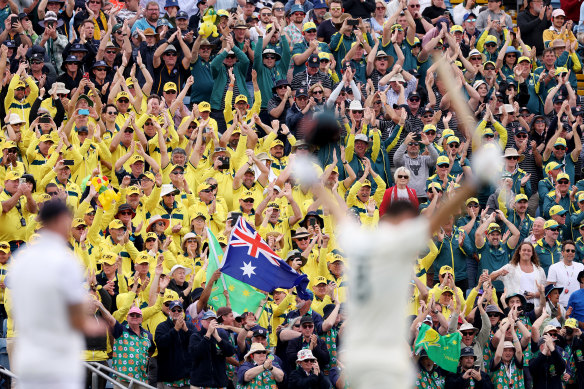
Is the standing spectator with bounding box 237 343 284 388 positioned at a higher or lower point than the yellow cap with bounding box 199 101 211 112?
lower

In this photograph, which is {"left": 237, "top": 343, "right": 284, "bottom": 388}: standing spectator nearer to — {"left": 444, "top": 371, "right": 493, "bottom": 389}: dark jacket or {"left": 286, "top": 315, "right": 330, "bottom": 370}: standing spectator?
{"left": 286, "top": 315, "right": 330, "bottom": 370}: standing spectator

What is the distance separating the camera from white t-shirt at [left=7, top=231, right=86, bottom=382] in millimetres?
7508

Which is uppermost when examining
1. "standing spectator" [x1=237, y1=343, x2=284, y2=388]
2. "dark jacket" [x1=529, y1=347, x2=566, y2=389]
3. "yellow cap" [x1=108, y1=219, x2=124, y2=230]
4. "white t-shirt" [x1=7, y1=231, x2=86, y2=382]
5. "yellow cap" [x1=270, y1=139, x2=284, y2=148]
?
"yellow cap" [x1=270, y1=139, x2=284, y2=148]

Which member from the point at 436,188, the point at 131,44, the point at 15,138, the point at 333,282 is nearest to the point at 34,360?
the point at 333,282

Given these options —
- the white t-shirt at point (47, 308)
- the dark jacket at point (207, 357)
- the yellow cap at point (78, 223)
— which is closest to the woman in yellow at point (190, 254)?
the yellow cap at point (78, 223)

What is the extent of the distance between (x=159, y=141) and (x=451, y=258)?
4.72m

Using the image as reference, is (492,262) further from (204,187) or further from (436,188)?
(204,187)

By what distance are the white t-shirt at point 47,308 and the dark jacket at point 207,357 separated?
7111 millimetres

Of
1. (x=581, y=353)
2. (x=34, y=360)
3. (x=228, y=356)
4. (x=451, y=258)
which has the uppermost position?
(x=451, y=258)

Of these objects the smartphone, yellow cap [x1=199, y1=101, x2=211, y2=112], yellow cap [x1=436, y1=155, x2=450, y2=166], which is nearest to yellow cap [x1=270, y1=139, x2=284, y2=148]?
yellow cap [x1=199, y1=101, x2=211, y2=112]

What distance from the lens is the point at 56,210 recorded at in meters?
7.58

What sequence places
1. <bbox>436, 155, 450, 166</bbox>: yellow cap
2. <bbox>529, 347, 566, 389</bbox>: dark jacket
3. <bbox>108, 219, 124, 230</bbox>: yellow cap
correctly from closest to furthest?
<bbox>108, 219, 124, 230</bbox>: yellow cap, <bbox>529, 347, 566, 389</bbox>: dark jacket, <bbox>436, 155, 450, 166</bbox>: yellow cap

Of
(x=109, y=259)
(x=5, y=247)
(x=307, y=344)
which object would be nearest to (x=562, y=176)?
(x=307, y=344)

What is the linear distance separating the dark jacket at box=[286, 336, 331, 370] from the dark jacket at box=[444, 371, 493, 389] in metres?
1.66
